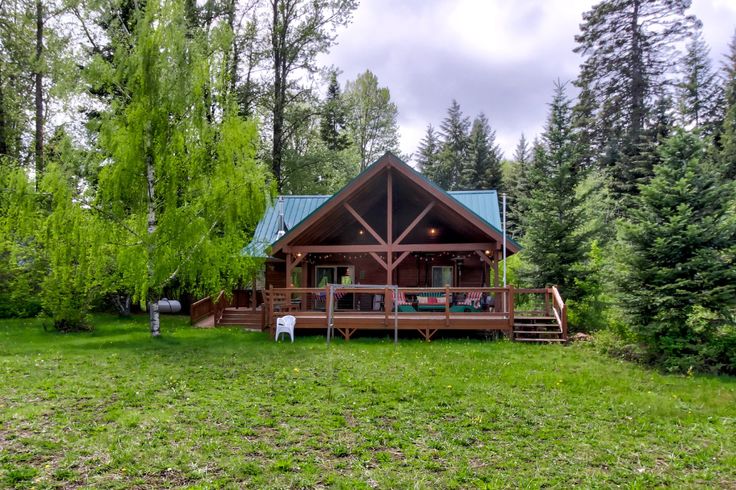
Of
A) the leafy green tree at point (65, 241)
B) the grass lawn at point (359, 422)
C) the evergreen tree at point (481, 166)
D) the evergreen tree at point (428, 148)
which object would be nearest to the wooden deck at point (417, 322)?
the grass lawn at point (359, 422)

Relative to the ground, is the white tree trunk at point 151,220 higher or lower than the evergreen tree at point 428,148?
lower

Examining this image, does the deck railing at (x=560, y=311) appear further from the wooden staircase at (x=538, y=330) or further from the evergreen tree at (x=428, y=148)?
the evergreen tree at (x=428, y=148)

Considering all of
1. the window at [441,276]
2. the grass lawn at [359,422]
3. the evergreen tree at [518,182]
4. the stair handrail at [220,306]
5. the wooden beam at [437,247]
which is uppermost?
the evergreen tree at [518,182]

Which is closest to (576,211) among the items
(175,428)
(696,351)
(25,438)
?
(696,351)

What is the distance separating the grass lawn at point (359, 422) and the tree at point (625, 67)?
2124cm

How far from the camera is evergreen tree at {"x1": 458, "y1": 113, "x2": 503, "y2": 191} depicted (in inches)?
1475

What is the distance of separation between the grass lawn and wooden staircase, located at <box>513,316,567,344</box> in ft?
6.50

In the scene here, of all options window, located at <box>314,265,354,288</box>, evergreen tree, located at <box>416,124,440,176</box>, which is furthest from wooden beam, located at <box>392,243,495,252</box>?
evergreen tree, located at <box>416,124,440,176</box>

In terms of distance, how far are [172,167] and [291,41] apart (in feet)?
49.1

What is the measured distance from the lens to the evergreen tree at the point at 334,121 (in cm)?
2505

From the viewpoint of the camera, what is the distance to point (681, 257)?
9.61 m

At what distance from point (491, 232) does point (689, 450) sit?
29.3 ft

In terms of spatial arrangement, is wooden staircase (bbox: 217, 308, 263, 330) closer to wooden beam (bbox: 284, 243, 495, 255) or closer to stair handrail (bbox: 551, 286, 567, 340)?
wooden beam (bbox: 284, 243, 495, 255)

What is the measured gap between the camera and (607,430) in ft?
18.4
